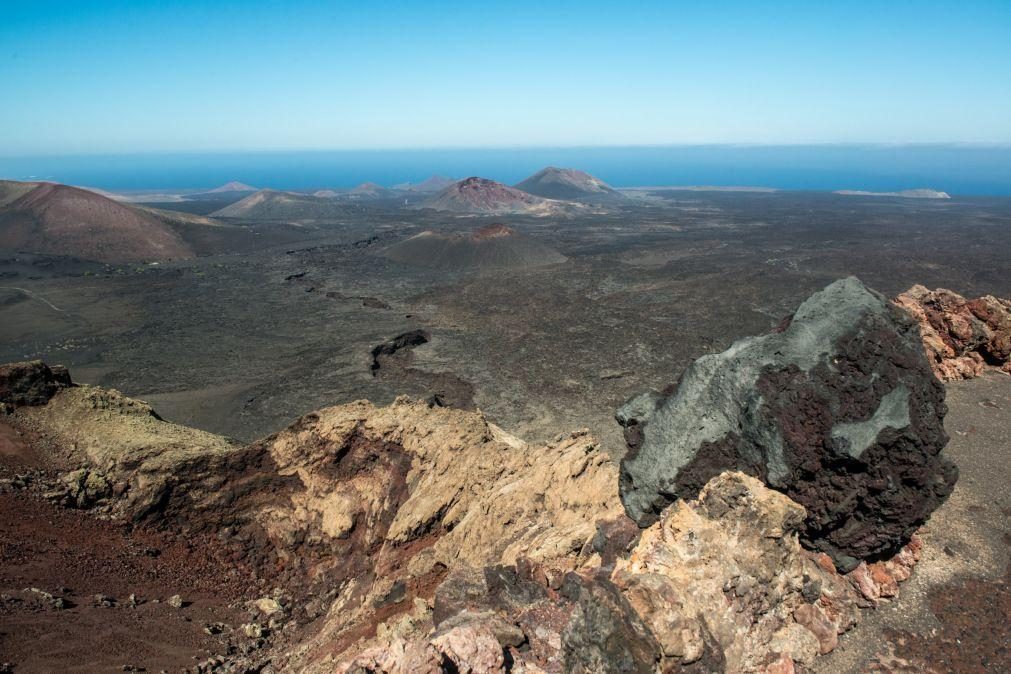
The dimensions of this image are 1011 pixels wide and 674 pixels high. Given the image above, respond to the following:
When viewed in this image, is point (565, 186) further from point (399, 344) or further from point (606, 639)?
point (606, 639)

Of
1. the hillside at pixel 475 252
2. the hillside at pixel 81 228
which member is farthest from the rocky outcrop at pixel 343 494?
the hillside at pixel 81 228

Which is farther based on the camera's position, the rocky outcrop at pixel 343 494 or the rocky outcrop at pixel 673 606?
the rocky outcrop at pixel 343 494

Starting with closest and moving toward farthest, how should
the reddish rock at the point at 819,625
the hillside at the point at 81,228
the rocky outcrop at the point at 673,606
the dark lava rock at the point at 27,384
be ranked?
the rocky outcrop at the point at 673,606
the reddish rock at the point at 819,625
the dark lava rock at the point at 27,384
the hillside at the point at 81,228

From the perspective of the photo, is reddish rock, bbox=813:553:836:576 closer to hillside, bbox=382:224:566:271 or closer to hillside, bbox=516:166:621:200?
hillside, bbox=382:224:566:271

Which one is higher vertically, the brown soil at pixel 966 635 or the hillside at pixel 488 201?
the hillside at pixel 488 201

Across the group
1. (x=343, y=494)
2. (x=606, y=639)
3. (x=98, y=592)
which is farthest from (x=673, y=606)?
(x=98, y=592)

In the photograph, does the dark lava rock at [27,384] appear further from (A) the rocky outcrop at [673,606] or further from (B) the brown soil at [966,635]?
(B) the brown soil at [966,635]

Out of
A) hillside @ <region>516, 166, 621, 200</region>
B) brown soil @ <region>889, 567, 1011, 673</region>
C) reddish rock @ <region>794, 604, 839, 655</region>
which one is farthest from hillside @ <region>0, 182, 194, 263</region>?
hillside @ <region>516, 166, 621, 200</region>
